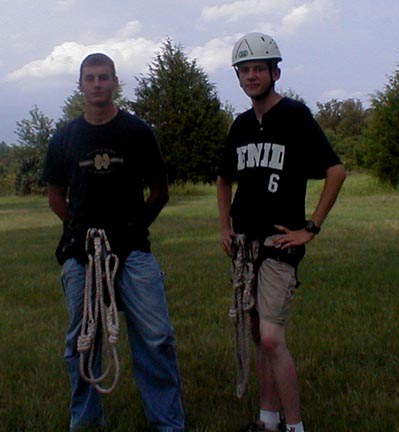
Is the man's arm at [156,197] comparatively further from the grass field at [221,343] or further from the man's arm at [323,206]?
the grass field at [221,343]

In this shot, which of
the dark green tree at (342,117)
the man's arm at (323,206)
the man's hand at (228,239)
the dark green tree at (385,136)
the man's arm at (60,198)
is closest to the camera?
the man's arm at (323,206)

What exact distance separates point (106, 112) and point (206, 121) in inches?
1489

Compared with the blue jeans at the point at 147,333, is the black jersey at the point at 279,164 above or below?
above

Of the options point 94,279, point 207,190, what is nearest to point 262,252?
point 94,279

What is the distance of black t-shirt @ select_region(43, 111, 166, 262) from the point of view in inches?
161

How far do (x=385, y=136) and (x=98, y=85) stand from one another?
98.1 ft

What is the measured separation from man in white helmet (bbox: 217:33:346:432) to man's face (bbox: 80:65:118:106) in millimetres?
677

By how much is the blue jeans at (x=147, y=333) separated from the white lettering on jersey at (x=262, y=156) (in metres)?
0.75

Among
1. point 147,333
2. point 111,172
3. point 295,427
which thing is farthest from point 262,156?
point 295,427

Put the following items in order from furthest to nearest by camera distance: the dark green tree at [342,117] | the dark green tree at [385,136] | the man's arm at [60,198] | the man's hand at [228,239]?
the dark green tree at [342,117] → the dark green tree at [385,136] → the man's arm at [60,198] → the man's hand at [228,239]

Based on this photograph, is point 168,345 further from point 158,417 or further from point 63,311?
point 63,311

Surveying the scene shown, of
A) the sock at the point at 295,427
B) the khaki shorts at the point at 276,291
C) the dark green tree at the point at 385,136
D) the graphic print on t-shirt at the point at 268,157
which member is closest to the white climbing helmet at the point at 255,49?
the graphic print on t-shirt at the point at 268,157

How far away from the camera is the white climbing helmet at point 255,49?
157 inches

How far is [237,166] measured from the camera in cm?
418
